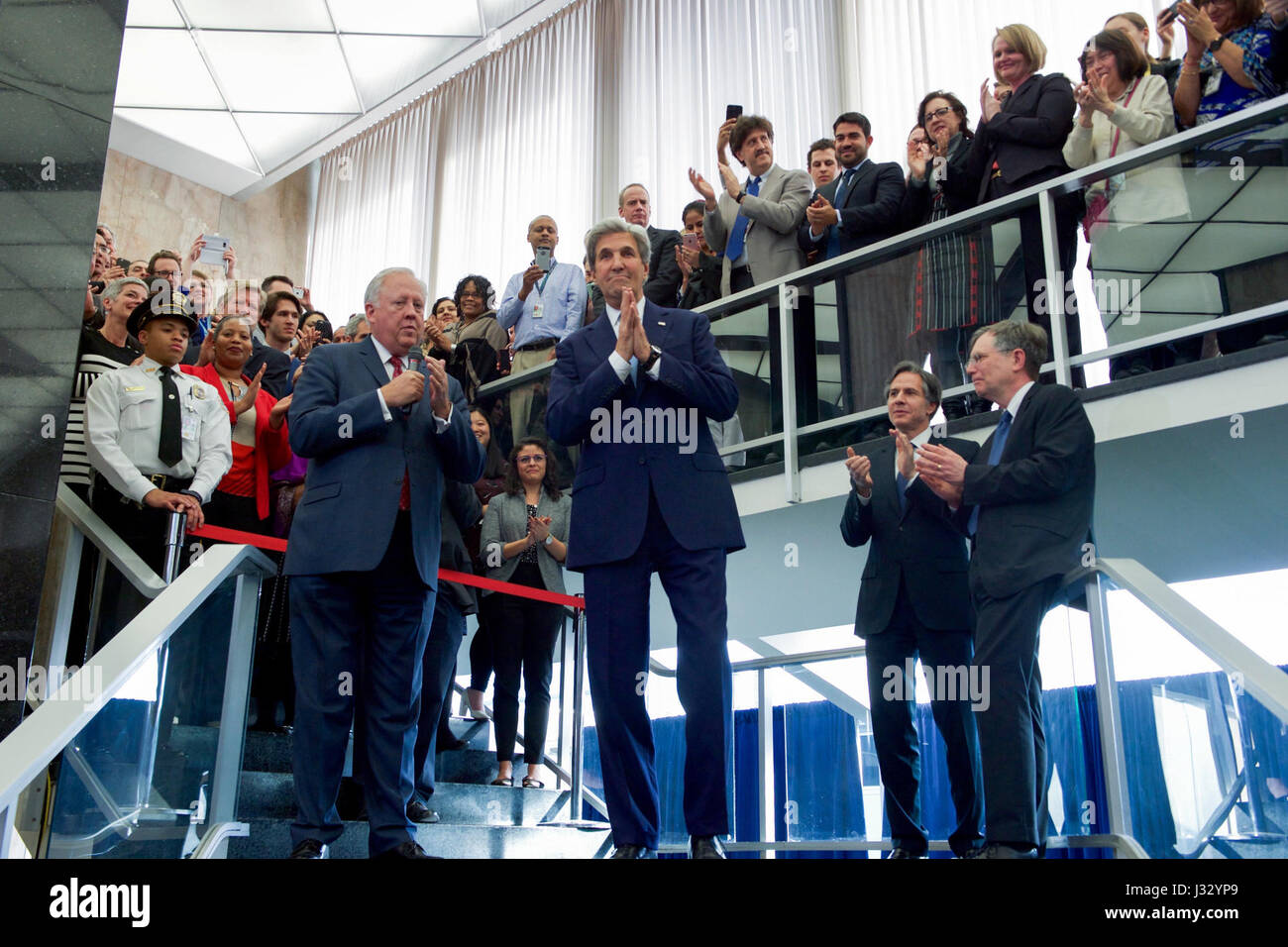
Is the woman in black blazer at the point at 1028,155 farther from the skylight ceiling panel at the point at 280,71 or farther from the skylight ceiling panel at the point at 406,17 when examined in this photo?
the skylight ceiling panel at the point at 280,71

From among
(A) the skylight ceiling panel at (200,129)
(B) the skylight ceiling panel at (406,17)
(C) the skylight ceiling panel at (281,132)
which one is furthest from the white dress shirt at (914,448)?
(A) the skylight ceiling panel at (200,129)

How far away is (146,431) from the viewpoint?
409 centimetres

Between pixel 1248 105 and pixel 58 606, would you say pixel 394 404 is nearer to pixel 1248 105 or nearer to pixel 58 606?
pixel 58 606

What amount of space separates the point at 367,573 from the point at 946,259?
271 centimetres

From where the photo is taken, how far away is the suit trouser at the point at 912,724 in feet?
11.2

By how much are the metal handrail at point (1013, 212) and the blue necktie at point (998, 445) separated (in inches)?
42.2

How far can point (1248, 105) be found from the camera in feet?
13.7

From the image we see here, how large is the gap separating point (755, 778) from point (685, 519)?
2.01 meters

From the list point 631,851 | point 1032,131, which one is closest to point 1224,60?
point 1032,131

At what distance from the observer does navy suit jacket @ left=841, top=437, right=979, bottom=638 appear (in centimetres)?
356

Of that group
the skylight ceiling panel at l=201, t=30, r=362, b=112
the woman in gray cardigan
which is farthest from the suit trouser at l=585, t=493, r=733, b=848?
the skylight ceiling panel at l=201, t=30, r=362, b=112

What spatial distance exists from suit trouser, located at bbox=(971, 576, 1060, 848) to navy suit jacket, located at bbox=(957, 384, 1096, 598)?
6cm

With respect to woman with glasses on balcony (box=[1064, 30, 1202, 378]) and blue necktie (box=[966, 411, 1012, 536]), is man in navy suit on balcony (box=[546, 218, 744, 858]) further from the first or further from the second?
woman with glasses on balcony (box=[1064, 30, 1202, 378])
